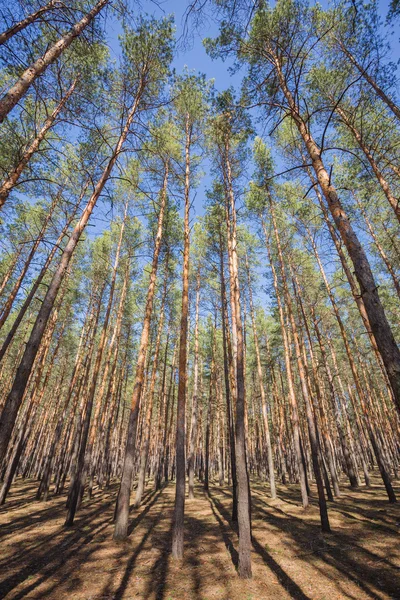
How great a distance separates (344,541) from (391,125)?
42.9 feet

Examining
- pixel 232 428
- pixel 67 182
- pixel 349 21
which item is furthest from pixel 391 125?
pixel 67 182

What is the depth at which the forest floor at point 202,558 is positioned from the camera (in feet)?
14.8

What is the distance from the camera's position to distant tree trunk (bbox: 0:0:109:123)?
4117mm

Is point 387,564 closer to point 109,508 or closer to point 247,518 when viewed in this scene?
point 247,518

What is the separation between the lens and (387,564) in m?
5.11

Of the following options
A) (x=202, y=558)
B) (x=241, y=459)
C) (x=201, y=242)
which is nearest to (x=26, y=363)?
(x=241, y=459)

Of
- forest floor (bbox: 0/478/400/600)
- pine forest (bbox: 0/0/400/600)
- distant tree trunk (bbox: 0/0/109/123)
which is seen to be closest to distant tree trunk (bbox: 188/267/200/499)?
pine forest (bbox: 0/0/400/600)

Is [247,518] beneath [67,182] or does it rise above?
beneath

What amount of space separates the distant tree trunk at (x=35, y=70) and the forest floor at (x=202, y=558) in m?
7.97

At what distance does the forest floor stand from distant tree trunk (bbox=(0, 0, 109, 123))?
314 inches

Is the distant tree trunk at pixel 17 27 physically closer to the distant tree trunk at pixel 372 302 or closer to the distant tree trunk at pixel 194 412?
the distant tree trunk at pixel 372 302

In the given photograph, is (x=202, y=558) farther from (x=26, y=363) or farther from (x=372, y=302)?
(x=372, y=302)

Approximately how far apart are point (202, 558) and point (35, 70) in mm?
10475

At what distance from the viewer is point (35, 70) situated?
455cm
